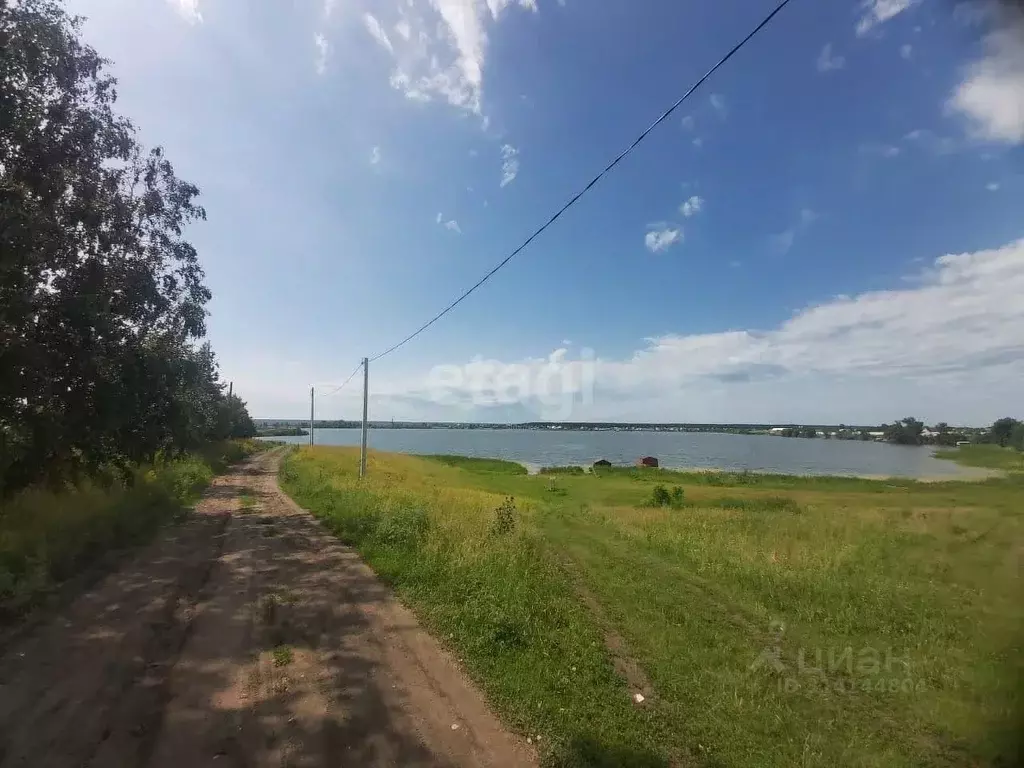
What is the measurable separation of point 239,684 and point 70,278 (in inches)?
416

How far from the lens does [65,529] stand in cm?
A: 1055

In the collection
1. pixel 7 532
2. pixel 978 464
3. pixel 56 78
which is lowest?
pixel 7 532

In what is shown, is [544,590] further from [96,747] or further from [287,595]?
[96,747]

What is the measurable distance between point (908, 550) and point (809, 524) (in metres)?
8.50

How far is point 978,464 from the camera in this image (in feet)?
16.2

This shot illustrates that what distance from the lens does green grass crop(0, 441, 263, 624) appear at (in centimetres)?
783

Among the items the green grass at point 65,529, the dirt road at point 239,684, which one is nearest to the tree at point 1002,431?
the dirt road at point 239,684

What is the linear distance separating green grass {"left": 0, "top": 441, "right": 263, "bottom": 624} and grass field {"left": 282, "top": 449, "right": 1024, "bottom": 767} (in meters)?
4.87

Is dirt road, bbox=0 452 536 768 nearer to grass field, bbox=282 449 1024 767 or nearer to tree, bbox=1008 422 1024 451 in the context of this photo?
grass field, bbox=282 449 1024 767

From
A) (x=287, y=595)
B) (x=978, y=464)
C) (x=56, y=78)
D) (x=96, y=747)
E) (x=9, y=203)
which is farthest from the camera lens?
(x=56, y=78)

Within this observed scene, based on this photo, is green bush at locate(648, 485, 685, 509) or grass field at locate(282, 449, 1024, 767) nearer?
grass field at locate(282, 449, 1024, 767)

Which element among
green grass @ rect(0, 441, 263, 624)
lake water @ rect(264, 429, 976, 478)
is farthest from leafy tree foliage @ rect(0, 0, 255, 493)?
lake water @ rect(264, 429, 976, 478)

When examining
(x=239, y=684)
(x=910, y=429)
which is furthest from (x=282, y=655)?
(x=910, y=429)

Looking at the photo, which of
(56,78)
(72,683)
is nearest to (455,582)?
(72,683)
